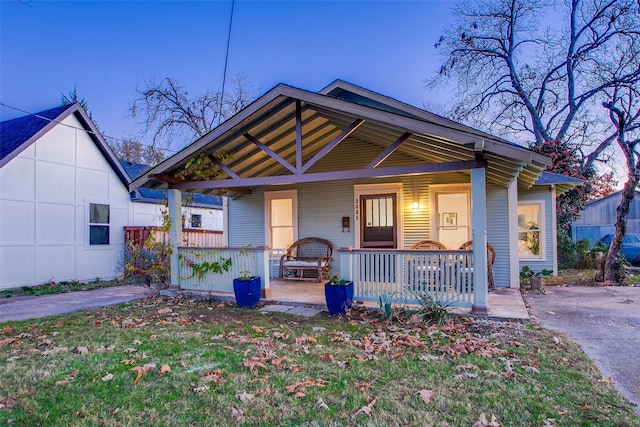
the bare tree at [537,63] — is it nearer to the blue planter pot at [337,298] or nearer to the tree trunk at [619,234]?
the tree trunk at [619,234]

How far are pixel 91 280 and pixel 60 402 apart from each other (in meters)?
9.08

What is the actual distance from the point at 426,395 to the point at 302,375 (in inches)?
42.8

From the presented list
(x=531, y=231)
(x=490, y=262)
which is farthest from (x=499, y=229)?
(x=531, y=231)

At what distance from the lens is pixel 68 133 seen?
10.3 m

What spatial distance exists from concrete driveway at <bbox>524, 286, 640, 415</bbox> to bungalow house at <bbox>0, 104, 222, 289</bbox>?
36.5 ft

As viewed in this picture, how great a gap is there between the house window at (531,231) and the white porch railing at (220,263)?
22.0ft

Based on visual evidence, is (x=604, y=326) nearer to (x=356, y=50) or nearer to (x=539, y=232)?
(x=539, y=232)

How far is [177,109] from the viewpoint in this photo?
2027 centimetres

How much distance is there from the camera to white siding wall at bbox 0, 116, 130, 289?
9008mm

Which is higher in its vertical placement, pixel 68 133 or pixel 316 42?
pixel 316 42

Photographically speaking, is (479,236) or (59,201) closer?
(479,236)

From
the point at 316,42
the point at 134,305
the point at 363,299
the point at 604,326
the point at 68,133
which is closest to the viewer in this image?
the point at 604,326

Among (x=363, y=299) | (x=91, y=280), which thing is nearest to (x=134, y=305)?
(x=363, y=299)

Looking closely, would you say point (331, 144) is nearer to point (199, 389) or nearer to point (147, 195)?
point (199, 389)
